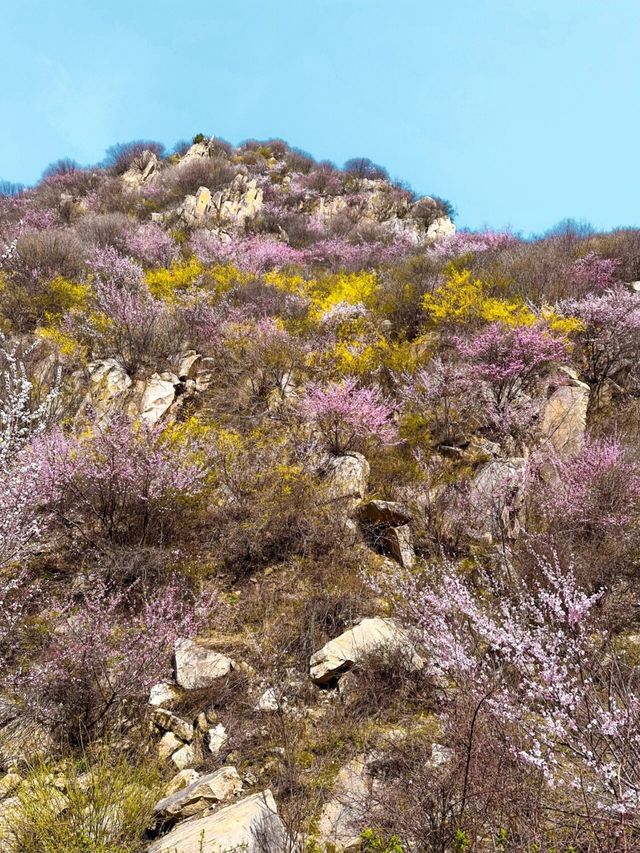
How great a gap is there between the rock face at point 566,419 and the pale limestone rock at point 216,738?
5.39 metres

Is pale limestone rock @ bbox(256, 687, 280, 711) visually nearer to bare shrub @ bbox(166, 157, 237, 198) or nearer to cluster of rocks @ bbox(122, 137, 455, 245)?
cluster of rocks @ bbox(122, 137, 455, 245)

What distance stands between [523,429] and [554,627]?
401cm

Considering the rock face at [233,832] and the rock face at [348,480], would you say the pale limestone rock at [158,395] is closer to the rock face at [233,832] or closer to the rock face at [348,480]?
the rock face at [348,480]

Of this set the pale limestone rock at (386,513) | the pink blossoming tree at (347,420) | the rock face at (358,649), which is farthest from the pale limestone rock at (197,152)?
the rock face at (358,649)

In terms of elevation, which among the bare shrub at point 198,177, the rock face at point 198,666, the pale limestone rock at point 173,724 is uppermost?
the bare shrub at point 198,177

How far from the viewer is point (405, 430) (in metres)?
7.14

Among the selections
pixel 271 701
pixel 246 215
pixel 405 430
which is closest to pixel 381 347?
pixel 405 430

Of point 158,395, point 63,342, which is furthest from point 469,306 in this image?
point 63,342

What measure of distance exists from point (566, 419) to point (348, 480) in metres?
3.43

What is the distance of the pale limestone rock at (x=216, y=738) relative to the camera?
10.7 feet

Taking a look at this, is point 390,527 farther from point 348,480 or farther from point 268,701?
point 268,701

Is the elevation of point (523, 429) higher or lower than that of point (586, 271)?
lower

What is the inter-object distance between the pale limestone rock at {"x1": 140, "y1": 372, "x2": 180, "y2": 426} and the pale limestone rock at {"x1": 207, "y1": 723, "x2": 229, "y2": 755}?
15.5 feet

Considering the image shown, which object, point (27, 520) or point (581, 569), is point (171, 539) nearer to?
point (27, 520)
